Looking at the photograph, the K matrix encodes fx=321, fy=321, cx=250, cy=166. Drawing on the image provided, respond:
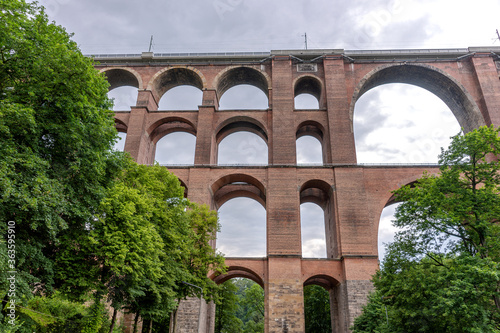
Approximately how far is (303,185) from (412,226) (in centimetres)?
1293

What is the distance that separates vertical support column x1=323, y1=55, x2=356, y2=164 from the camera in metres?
27.4

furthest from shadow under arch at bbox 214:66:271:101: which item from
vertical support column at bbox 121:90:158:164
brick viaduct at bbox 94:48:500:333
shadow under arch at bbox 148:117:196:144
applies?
vertical support column at bbox 121:90:158:164

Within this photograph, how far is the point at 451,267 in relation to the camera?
12.0 metres

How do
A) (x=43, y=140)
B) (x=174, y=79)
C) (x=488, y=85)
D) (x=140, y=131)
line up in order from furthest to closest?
(x=174, y=79)
(x=488, y=85)
(x=140, y=131)
(x=43, y=140)

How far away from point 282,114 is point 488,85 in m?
19.1

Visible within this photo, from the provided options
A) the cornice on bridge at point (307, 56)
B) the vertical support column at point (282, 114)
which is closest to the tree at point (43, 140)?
the vertical support column at point (282, 114)

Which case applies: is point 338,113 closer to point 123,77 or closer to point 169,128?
point 169,128

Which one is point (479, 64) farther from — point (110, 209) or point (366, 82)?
point (110, 209)

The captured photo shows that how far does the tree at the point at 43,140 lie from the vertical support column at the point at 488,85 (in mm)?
31312

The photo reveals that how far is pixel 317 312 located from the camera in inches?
1431

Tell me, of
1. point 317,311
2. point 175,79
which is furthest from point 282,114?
point 317,311

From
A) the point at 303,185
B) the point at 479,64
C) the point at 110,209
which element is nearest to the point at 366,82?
the point at 479,64

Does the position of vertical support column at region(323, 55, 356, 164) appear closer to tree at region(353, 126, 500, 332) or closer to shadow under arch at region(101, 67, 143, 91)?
tree at region(353, 126, 500, 332)

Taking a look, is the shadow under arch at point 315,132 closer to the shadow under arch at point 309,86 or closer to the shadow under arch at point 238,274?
the shadow under arch at point 309,86
